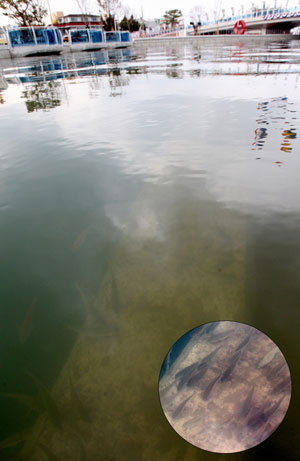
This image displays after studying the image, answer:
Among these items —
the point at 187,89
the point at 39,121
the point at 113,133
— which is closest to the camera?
the point at 113,133

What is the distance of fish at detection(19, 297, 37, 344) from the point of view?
1781 mm

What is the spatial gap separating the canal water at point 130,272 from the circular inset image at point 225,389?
0.05 meters

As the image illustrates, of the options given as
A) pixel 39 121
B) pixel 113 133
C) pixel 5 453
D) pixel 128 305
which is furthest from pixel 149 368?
pixel 39 121

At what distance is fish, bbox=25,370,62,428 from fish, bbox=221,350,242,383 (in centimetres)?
92

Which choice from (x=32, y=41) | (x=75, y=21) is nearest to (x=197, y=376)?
(x=32, y=41)

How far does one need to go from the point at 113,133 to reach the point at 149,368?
5.30 m

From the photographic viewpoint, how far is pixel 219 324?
1695 millimetres

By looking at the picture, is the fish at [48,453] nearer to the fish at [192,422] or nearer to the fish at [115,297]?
the fish at [192,422]

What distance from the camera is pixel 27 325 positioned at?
186 cm

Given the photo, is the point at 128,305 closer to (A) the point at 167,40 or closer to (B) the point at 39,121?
(B) the point at 39,121

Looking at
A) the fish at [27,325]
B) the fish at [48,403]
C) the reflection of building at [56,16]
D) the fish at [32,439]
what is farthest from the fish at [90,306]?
the reflection of building at [56,16]

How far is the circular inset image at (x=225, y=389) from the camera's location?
4.05ft

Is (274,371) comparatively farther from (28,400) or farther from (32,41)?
(32,41)

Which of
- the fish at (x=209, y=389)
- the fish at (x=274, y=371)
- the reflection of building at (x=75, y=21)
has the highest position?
the reflection of building at (x=75, y=21)
